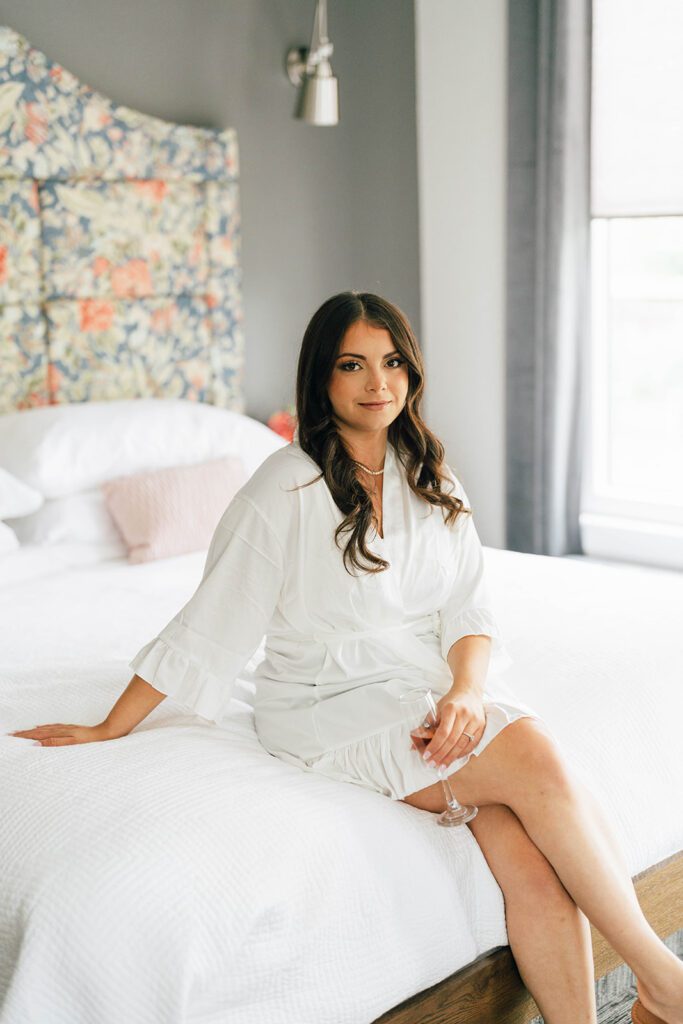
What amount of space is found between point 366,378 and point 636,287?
224cm

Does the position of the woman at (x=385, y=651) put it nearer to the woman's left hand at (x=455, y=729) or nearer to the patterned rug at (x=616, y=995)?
the woman's left hand at (x=455, y=729)

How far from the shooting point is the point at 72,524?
10.3ft

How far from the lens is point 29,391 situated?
3.51 metres

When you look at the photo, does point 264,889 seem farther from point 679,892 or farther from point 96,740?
point 679,892

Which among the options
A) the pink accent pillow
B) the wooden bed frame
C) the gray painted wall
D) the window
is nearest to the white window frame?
the window

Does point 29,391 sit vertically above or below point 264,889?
above

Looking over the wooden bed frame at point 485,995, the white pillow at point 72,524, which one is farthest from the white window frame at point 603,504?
the wooden bed frame at point 485,995

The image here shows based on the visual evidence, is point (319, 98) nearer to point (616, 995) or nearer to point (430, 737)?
point (430, 737)

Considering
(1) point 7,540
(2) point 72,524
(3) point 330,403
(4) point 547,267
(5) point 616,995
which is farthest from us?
(4) point 547,267

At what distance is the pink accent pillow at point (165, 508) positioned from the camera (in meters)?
3.12

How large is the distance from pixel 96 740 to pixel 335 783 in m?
0.37

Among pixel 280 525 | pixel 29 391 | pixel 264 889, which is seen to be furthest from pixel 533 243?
pixel 264 889

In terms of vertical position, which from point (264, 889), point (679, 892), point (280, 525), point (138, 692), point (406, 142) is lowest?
point (679, 892)

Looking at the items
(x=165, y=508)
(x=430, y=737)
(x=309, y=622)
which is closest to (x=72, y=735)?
(x=309, y=622)
